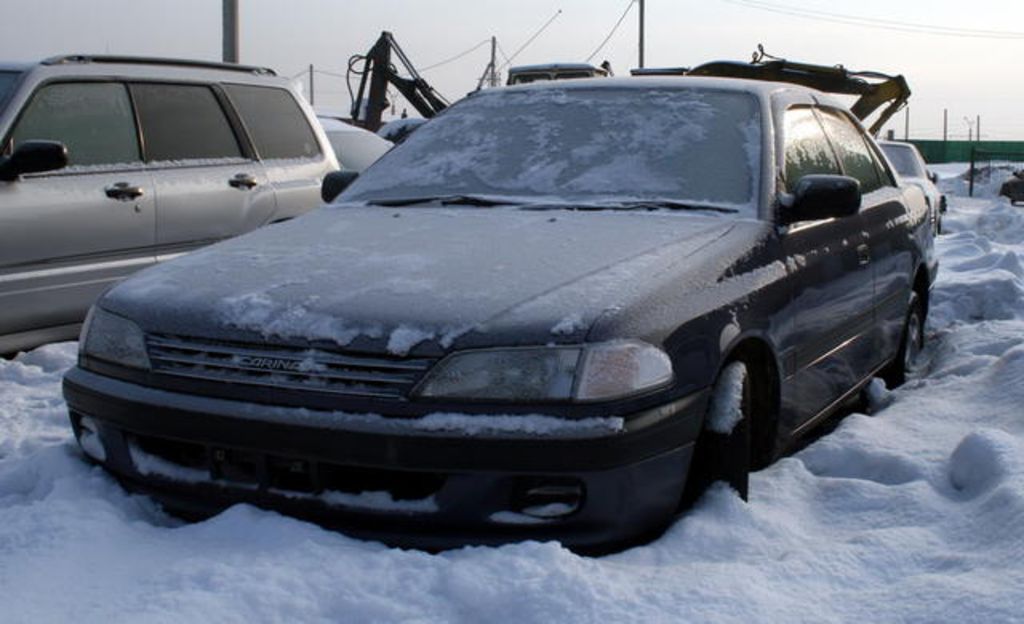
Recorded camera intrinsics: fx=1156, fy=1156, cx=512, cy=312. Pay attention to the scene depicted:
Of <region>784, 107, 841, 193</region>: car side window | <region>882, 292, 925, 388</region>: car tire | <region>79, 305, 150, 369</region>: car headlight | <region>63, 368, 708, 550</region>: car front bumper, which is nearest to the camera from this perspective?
<region>63, 368, 708, 550</region>: car front bumper

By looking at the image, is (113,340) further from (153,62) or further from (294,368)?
(153,62)

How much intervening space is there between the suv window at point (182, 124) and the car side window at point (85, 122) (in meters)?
0.10

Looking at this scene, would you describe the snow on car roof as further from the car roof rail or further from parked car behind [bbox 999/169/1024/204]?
parked car behind [bbox 999/169/1024/204]

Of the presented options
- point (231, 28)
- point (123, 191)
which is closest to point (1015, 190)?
point (231, 28)

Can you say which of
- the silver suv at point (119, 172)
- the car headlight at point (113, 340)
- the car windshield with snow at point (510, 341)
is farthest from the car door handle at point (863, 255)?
the silver suv at point (119, 172)

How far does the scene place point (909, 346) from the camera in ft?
18.5

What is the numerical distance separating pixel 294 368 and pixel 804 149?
7.72ft

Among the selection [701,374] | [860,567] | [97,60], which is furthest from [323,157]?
[860,567]

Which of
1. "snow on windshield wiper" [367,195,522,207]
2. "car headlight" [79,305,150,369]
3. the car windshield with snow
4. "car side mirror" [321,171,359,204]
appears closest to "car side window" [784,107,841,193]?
the car windshield with snow

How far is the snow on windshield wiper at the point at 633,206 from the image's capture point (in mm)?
3729

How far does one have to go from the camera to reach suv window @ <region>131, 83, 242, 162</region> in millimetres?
6074

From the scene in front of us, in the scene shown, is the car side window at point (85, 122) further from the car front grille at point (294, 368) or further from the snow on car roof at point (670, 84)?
the car front grille at point (294, 368)

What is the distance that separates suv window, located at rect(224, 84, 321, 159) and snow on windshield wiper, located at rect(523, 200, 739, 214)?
3290 mm

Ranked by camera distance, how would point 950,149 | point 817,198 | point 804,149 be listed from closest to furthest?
point 817,198, point 804,149, point 950,149
